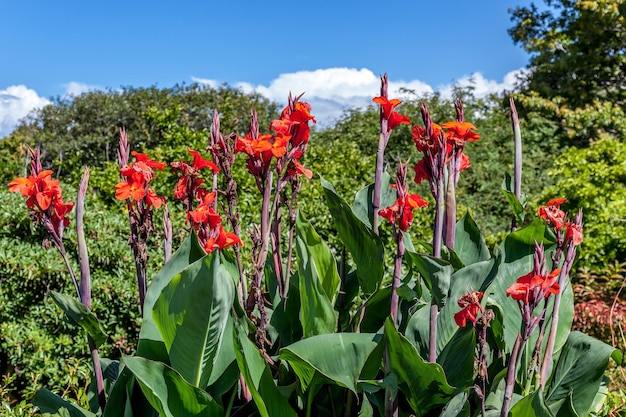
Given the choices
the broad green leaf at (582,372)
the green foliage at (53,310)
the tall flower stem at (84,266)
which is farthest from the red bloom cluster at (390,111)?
the green foliage at (53,310)

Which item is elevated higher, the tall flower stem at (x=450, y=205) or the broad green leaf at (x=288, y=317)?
the tall flower stem at (x=450, y=205)

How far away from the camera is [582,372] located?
173 centimetres

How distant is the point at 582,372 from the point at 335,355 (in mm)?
737

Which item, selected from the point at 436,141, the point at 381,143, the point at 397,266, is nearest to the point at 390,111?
the point at 381,143

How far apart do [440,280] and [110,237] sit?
9.01ft

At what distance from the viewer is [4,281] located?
11.6ft

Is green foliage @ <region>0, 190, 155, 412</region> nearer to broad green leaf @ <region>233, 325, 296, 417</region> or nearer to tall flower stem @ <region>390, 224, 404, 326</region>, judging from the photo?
broad green leaf @ <region>233, 325, 296, 417</region>

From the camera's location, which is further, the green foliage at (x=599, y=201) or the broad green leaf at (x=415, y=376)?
the green foliage at (x=599, y=201)

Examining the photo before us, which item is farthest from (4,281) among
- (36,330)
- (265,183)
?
(265,183)

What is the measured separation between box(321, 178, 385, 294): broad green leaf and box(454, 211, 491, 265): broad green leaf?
354 millimetres

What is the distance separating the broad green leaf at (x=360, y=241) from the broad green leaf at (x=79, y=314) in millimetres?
668

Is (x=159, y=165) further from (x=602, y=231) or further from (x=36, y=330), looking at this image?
(x=602, y=231)

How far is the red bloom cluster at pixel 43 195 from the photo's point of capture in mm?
1512

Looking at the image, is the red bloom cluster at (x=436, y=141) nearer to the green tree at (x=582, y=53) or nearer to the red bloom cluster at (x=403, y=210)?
the red bloom cluster at (x=403, y=210)
